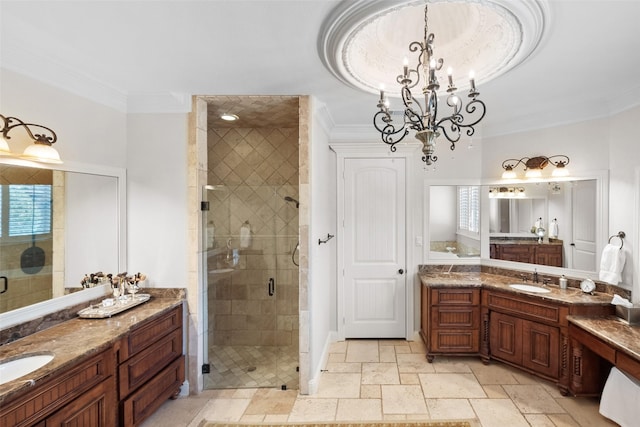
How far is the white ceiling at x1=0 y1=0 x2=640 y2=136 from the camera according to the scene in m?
1.47

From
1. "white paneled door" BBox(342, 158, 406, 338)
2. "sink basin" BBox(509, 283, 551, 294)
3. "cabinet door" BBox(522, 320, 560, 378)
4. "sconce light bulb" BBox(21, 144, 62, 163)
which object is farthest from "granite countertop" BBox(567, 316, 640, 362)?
"sconce light bulb" BBox(21, 144, 62, 163)

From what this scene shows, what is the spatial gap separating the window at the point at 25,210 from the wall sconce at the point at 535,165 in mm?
4200

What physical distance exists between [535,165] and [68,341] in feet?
13.8

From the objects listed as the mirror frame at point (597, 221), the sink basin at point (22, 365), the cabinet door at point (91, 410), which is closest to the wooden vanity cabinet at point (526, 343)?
the mirror frame at point (597, 221)

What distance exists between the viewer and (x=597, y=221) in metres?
2.71

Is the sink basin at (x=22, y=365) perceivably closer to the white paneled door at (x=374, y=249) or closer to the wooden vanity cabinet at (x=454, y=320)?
the white paneled door at (x=374, y=249)

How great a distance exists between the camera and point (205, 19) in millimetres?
1532

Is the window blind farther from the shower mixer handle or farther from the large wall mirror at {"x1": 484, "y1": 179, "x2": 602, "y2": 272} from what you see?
the large wall mirror at {"x1": 484, "y1": 179, "x2": 602, "y2": 272}

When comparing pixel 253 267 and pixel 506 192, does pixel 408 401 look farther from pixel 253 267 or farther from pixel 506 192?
pixel 506 192

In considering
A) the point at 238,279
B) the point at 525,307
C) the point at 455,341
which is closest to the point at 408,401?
the point at 455,341

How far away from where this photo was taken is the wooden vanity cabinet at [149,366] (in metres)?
1.90

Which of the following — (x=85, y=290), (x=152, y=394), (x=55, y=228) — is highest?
(x=55, y=228)

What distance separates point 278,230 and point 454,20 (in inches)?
82.4

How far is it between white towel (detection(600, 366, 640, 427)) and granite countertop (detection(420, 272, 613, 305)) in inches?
22.3
